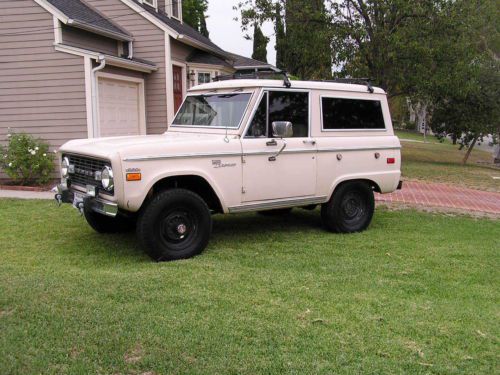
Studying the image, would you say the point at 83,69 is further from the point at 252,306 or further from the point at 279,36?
the point at 279,36

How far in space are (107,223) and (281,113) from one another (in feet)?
8.70

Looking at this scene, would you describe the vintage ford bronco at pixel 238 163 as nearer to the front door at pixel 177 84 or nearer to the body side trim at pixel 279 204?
the body side trim at pixel 279 204

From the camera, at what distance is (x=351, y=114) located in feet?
22.7

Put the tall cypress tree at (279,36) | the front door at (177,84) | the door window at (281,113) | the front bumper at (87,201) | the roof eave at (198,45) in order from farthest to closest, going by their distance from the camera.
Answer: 1. the tall cypress tree at (279,36)
2. the front door at (177,84)
3. the roof eave at (198,45)
4. the door window at (281,113)
5. the front bumper at (87,201)

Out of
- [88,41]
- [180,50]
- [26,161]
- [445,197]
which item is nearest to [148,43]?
[180,50]

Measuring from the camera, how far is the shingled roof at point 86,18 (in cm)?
1204

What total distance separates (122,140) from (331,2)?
1426cm

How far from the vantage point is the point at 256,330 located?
147 inches

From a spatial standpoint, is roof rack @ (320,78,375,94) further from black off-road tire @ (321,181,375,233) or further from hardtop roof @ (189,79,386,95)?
black off-road tire @ (321,181,375,233)

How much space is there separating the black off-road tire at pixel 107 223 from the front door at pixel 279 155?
1833 mm

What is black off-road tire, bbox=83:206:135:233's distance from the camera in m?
6.54

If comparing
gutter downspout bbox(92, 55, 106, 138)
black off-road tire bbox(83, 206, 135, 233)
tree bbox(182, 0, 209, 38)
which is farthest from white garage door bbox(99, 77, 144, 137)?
tree bbox(182, 0, 209, 38)

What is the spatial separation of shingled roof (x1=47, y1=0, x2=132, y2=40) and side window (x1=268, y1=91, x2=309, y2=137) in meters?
7.56

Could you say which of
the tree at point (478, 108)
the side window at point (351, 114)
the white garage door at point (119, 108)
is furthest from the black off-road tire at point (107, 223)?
the tree at point (478, 108)
